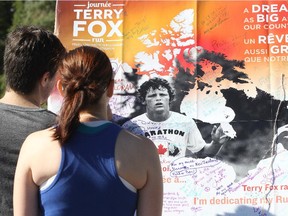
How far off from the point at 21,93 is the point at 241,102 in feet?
3.09

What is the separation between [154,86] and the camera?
78.5 inches

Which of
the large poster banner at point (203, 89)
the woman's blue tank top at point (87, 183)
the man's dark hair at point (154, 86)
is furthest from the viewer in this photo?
the man's dark hair at point (154, 86)

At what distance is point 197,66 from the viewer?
1.97m

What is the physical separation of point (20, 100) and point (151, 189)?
0.50 metres

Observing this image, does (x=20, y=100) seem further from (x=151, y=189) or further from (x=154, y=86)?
(x=154, y=86)

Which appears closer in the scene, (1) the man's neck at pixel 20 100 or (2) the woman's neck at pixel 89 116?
(2) the woman's neck at pixel 89 116

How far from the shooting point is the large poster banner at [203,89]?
73.7 inches

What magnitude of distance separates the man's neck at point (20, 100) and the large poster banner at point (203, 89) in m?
0.64

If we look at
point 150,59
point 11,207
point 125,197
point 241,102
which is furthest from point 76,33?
point 125,197

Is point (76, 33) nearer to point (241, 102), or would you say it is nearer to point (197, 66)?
point (197, 66)

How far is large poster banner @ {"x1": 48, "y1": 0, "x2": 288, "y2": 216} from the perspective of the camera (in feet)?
6.14
